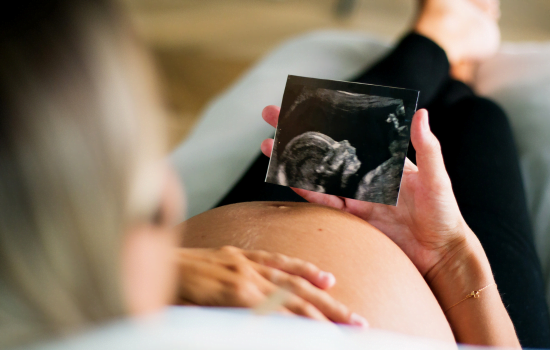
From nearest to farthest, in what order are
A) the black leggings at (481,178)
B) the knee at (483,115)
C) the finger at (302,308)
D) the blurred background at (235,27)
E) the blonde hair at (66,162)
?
the blonde hair at (66,162) → the finger at (302,308) → the black leggings at (481,178) → the knee at (483,115) → the blurred background at (235,27)

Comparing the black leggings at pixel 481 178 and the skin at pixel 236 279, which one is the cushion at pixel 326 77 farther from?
the skin at pixel 236 279

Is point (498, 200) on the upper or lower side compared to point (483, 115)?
lower

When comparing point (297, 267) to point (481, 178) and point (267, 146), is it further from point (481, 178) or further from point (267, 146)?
point (481, 178)

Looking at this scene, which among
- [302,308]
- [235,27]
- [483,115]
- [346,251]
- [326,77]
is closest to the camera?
[302,308]

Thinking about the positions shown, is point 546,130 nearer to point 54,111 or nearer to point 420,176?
point 420,176

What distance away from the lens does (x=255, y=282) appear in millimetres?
484

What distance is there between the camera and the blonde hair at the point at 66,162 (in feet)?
0.84

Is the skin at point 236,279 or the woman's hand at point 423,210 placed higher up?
the woman's hand at point 423,210

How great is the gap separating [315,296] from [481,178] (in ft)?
1.76

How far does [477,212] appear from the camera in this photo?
789 mm

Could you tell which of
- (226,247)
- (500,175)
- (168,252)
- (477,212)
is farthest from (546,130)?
(168,252)

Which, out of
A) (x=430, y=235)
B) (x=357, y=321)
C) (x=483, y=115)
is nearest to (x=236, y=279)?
(x=357, y=321)

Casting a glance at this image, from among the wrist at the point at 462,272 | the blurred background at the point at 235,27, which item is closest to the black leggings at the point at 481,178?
the wrist at the point at 462,272

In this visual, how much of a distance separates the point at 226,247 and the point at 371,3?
2511 mm
